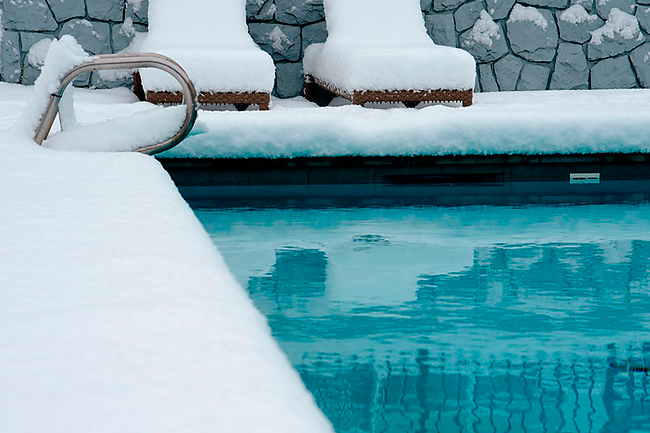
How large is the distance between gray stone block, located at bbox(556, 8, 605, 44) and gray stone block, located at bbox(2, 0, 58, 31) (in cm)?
394

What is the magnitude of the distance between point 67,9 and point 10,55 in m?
0.54

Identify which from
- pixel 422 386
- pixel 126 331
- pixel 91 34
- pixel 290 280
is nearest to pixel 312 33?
pixel 91 34

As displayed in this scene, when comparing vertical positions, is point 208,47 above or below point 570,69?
above

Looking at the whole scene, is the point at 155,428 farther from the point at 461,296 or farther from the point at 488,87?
the point at 488,87

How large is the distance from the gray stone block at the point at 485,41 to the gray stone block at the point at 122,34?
Answer: 256 centimetres

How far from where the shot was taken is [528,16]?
260 inches

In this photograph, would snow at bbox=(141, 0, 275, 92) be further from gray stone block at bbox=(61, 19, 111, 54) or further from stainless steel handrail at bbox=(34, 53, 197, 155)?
stainless steel handrail at bbox=(34, 53, 197, 155)

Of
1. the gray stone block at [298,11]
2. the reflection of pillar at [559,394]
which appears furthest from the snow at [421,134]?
the gray stone block at [298,11]

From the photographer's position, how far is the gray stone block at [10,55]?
20.0ft

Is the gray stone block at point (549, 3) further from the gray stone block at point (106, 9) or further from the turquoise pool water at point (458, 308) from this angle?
the gray stone block at point (106, 9)

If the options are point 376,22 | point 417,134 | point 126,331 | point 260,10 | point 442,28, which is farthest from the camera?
point 442,28

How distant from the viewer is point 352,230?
147 inches

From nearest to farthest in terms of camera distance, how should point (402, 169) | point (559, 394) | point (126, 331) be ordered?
1. point (126, 331)
2. point (559, 394)
3. point (402, 169)

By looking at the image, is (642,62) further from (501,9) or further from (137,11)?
(137,11)
